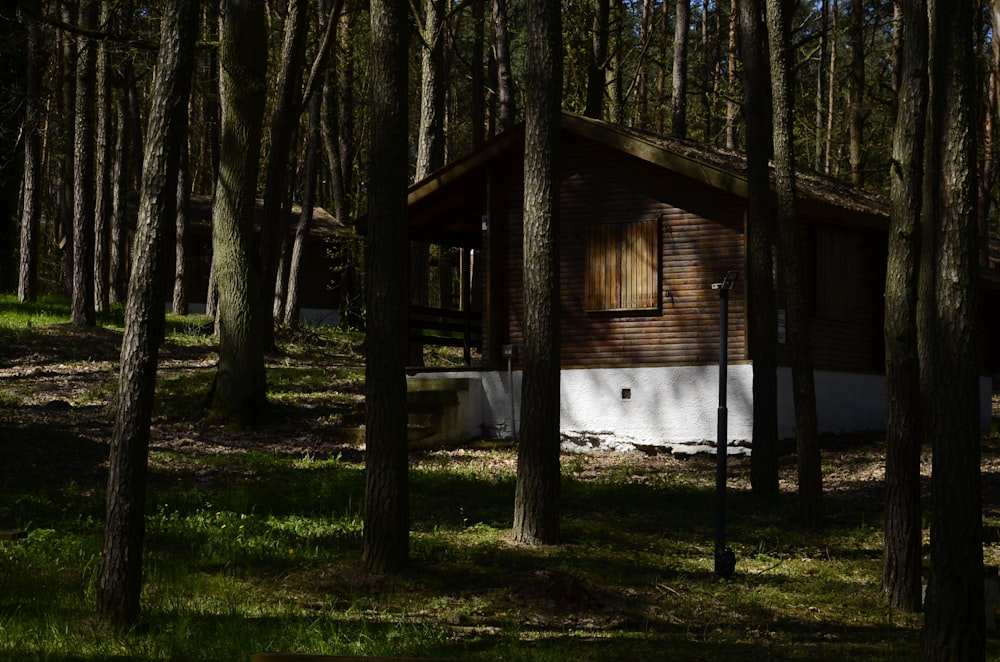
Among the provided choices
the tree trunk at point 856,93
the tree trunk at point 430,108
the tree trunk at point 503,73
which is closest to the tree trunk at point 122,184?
the tree trunk at point 503,73

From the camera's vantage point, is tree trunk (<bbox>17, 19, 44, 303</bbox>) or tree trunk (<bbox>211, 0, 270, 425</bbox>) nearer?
tree trunk (<bbox>211, 0, 270, 425</bbox>)

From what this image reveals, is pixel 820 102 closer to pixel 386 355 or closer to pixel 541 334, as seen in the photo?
pixel 541 334

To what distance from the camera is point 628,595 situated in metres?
11.2

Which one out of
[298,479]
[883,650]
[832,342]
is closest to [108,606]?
[883,650]

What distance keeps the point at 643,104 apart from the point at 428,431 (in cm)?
2311

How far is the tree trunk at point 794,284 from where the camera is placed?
14.6 m

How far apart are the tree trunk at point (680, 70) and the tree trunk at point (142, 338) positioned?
76.3ft

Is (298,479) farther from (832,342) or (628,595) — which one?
(832,342)

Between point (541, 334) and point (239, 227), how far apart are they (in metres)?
9.12

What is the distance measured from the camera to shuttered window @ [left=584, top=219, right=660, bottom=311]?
21.2 m

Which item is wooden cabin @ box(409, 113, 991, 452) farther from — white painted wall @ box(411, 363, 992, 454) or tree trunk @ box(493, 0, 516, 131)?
tree trunk @ box(493, 0, 516, 131)

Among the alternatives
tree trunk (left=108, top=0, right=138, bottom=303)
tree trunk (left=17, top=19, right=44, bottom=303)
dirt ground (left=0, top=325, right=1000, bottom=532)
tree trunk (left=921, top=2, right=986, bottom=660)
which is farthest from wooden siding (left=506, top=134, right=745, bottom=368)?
tree trunk (left=108, top=0, right=138, bottom=303)

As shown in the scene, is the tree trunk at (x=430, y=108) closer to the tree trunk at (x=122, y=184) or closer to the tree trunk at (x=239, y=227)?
the tree trunk at (x=239, y=227)

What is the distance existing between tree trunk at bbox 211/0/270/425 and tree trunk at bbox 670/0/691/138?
1332 centimetres
